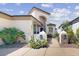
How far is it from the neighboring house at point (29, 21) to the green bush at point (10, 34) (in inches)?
2.9

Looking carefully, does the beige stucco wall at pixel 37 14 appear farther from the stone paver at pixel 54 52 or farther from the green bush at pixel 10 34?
the stone paver at pixel 54 52

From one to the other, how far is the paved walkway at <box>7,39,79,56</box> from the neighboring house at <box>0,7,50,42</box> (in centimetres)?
25

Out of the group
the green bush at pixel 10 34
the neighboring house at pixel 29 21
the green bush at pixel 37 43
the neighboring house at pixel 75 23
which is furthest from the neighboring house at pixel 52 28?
the green bush at pixel 10 34

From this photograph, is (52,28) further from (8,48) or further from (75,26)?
(8,48)

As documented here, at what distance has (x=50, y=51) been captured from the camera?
3.67 m

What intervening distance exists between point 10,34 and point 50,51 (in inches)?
31.6

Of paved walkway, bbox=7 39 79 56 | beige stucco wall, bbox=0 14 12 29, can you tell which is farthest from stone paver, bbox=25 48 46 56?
beige stucco wall, bbox=0 14 12 29

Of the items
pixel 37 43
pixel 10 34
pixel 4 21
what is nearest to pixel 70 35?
pixel 37 43

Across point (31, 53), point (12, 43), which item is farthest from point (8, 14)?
point (31, 53)

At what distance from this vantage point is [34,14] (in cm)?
374

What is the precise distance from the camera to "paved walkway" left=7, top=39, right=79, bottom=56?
362 cm

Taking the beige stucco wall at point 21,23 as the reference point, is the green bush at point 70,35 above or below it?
below

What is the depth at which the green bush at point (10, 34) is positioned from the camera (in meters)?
3.68

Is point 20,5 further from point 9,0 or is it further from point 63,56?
point 63,56
